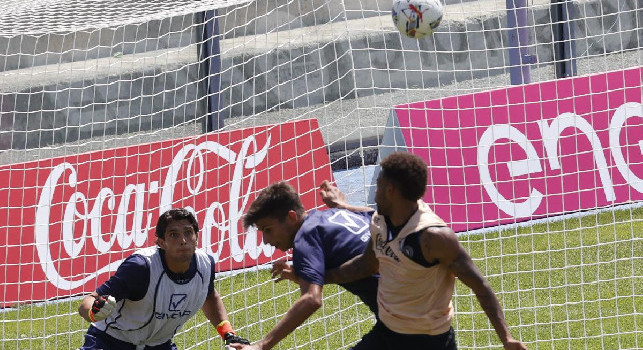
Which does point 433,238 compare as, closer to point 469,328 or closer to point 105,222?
point 469,328

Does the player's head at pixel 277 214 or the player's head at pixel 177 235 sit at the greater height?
the player's head at pixel 277 214

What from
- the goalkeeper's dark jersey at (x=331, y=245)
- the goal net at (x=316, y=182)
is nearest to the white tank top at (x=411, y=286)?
the goalkeeper's dark jersey at (x=331, y=245)

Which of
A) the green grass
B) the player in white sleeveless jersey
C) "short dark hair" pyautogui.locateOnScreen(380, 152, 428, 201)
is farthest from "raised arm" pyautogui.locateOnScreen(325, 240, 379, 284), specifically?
the green grass

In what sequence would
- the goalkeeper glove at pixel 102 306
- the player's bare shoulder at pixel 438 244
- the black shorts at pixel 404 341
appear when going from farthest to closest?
the goalkeeper glove at pixel 102 306 → the black shorts at pixel 404 341 → the player's bare shoulder at pixel 438 244

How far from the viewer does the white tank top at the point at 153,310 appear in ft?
22.2

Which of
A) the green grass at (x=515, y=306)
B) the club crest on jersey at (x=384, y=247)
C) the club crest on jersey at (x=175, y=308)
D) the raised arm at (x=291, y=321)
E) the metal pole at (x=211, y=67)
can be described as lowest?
the green grass at (x=515, y=306)

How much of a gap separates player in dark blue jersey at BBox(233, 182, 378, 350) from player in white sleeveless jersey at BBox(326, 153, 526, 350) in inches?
9.2

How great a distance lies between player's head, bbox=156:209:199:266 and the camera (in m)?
6.69

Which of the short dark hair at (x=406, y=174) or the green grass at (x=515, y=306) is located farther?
the green grass at (x=515, y=306)

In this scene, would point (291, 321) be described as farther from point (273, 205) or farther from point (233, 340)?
point (233, 340)

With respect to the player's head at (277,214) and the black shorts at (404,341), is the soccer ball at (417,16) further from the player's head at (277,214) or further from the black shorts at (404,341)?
the black shorts at (404,341)

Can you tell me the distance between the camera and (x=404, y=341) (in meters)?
5.85

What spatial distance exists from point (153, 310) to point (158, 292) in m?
0.12

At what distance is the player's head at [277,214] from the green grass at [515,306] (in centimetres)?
275
